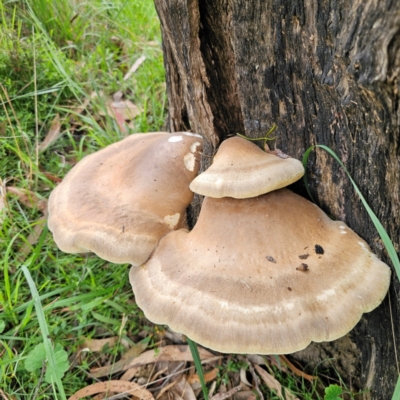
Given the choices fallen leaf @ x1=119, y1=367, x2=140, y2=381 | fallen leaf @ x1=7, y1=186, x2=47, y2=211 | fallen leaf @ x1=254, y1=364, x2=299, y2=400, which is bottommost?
fallen leaf @ x1=254, y1=364, x2=299, y2=400

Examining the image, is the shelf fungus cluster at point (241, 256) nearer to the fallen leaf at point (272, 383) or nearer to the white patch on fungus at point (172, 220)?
the white patch on fungus at point (172, 220)

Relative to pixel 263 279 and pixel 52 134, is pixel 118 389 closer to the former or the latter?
pixel 263 279

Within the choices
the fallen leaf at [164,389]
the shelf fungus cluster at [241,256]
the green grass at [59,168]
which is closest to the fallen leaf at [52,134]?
the green grass at [59,168]

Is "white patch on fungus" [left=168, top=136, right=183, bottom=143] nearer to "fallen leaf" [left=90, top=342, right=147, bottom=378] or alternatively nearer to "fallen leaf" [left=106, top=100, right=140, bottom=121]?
"fallen leaf" [left=90, top=342, right=147, bottom=378]

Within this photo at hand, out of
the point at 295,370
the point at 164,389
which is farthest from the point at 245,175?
the point at 164,389

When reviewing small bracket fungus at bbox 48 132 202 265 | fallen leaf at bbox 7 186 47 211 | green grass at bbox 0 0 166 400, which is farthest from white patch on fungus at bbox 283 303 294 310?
fallen leaf at bbox 7 186 47 211
